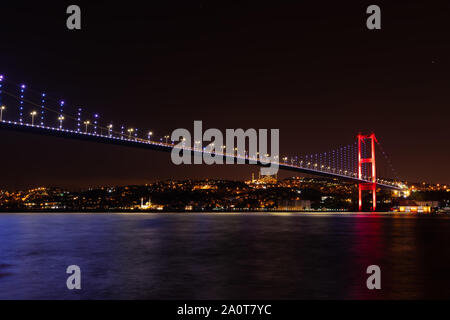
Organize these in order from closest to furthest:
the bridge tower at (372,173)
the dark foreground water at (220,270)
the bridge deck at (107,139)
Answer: the dark foreground water at (220,270) < the bridge deck at (107,139) < the bridge tower at (372,173)

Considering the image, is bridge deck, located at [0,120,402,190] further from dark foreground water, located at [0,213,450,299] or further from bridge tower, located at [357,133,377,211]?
dark foreground water, located at [0,213,450,299]

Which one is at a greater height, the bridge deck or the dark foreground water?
the bridge deck

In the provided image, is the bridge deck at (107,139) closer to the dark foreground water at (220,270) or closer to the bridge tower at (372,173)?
the bridge tower at (372,173)

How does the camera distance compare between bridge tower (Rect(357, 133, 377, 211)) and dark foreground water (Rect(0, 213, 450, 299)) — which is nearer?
dark foreground water (Rect(0, 213, 450, 299))

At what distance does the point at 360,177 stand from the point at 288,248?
49531 mm

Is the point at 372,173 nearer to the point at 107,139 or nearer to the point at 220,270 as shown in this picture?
the point at 107,139

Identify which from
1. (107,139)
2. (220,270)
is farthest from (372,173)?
(220,270)

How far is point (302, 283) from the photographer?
30.8 feet

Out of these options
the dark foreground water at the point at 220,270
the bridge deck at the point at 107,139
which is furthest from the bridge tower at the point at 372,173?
the dark foreground water at the point at 220,270

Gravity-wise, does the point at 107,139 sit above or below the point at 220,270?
above

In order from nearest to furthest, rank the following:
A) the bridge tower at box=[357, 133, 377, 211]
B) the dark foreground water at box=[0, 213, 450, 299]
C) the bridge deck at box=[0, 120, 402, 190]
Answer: the dark foreground water at box=[0, 213, 450, 299] < the bridge deck at box=[0, 120, 402, 190] < the bridge tower at box=[357, 133, 377, 211]

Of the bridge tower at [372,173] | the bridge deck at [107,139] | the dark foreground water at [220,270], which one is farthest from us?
the bridge tower at [372,173]

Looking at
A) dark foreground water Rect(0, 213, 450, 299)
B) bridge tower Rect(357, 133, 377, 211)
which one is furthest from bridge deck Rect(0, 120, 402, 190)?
dark foreground water Rect(0, 213, 450, 299)
